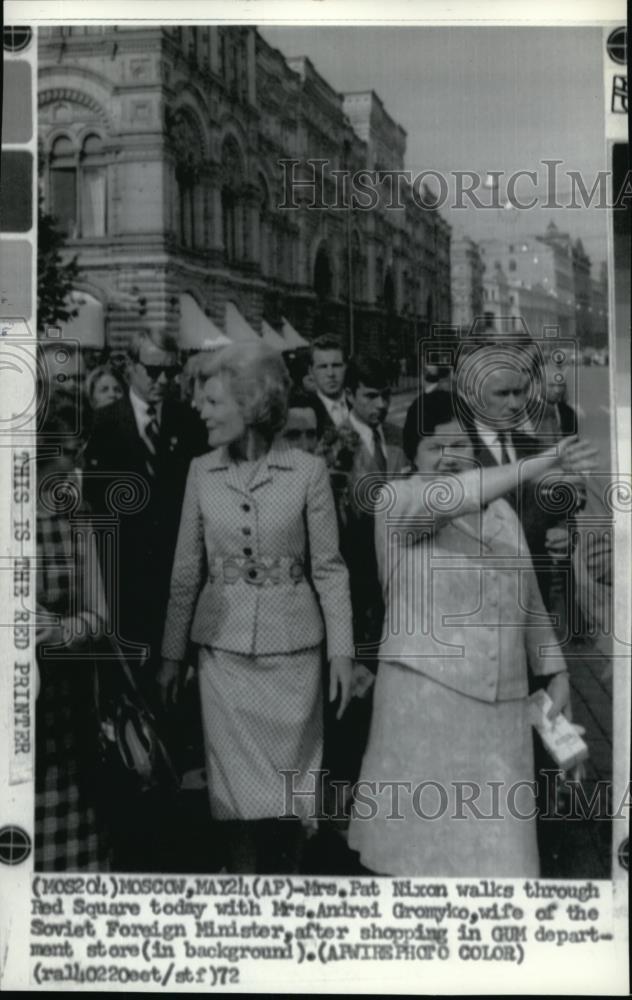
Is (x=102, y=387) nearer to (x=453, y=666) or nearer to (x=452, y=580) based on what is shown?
(x=452, y=580)

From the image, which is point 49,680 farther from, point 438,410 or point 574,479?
point 574,479

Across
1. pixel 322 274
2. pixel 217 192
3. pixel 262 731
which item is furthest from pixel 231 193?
pixel 262 731

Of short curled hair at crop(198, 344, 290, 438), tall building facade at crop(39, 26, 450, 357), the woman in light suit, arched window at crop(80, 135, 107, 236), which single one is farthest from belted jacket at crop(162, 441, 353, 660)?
arched window at crop(80, 135, 107, 236)

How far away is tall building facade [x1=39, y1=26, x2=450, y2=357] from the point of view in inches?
177

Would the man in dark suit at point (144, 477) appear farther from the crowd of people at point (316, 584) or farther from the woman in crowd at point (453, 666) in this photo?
the woman in crowd at point (453, 666)

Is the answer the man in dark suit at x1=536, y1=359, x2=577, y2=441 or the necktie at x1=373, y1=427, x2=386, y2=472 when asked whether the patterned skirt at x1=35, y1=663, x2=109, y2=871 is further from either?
the man in dark suit at x1=536, y1=359, x2=577, y2=441

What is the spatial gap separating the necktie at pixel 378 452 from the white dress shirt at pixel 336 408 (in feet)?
0.37

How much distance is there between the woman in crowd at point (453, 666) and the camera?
179 inches

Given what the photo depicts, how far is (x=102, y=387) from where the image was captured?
14.9ft

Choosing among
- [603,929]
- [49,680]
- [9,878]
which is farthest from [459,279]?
[9,878]

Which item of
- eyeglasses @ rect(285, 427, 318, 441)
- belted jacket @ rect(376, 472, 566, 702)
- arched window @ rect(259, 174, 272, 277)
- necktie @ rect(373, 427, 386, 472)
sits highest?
arched window @ rect(259, 174, 272, 277)

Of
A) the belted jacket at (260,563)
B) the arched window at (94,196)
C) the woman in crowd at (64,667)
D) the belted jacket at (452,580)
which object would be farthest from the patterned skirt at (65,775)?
the arched window at (94,196)

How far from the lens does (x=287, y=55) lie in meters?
4.52

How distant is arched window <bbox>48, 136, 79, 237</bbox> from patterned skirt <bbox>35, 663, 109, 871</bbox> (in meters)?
1.52
